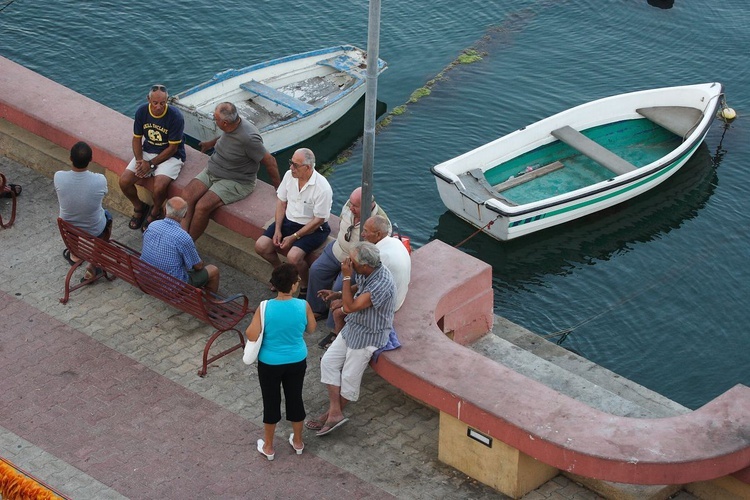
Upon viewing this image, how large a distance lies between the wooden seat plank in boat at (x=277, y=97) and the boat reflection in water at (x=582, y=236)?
344 centimetres

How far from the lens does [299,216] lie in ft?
33.6

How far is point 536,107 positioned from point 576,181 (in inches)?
144

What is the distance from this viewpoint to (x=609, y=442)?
7.82 metres

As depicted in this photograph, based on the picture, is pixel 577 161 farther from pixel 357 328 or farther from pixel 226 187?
pixel 357 328

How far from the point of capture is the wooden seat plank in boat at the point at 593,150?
60.8ft

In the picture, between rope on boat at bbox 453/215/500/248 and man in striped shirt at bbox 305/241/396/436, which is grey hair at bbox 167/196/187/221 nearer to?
man in striped shirt at bbox 305/241/396/436

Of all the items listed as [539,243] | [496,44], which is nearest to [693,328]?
[539,243]

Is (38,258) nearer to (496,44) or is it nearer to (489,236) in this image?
(489,236)

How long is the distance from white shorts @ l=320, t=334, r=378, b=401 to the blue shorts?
4.68 ft

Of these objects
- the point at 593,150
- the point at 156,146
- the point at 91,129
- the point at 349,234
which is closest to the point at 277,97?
the point at 593,150

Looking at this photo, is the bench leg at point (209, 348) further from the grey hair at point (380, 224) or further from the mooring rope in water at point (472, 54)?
the mooring rope in water at point (472, 54)

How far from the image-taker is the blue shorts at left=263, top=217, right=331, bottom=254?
10188mm

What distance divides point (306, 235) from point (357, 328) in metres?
1.70

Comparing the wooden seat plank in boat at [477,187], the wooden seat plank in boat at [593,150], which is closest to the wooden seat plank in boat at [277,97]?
the wooden seat plank in boat at [477,187]
